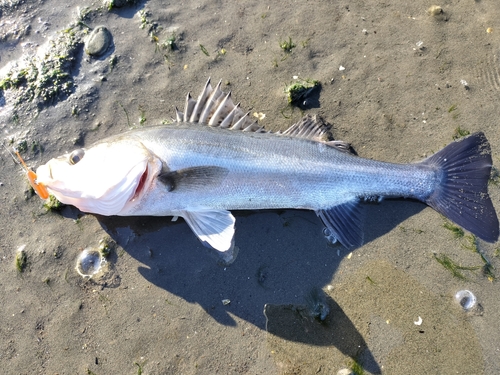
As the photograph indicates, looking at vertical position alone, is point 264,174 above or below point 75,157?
above

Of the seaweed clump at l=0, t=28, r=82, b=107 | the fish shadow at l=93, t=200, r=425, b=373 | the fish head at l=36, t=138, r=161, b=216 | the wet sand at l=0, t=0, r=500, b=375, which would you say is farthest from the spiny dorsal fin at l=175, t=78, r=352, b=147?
the seaweed clump at l=0, t=28, r=82, b=107

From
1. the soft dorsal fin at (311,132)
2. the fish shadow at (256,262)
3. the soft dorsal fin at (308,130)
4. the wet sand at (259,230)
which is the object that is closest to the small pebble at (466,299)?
the wet sand at (259,230)

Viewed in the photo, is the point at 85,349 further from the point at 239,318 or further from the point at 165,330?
the point at 239,318

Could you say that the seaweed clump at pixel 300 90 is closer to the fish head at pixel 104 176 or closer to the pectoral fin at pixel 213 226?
the pectoral fin at pixel 213 226

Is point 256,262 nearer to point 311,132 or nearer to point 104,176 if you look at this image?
point 311,132

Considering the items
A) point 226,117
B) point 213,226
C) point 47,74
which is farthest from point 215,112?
point 47,74

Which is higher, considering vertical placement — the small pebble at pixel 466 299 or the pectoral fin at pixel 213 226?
the pectoral fin at pixel 213 226

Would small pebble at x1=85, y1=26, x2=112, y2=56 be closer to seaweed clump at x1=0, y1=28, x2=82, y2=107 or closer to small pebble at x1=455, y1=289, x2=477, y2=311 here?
seaweed clump at x1=0, y1=28, x2=82, y2=107
